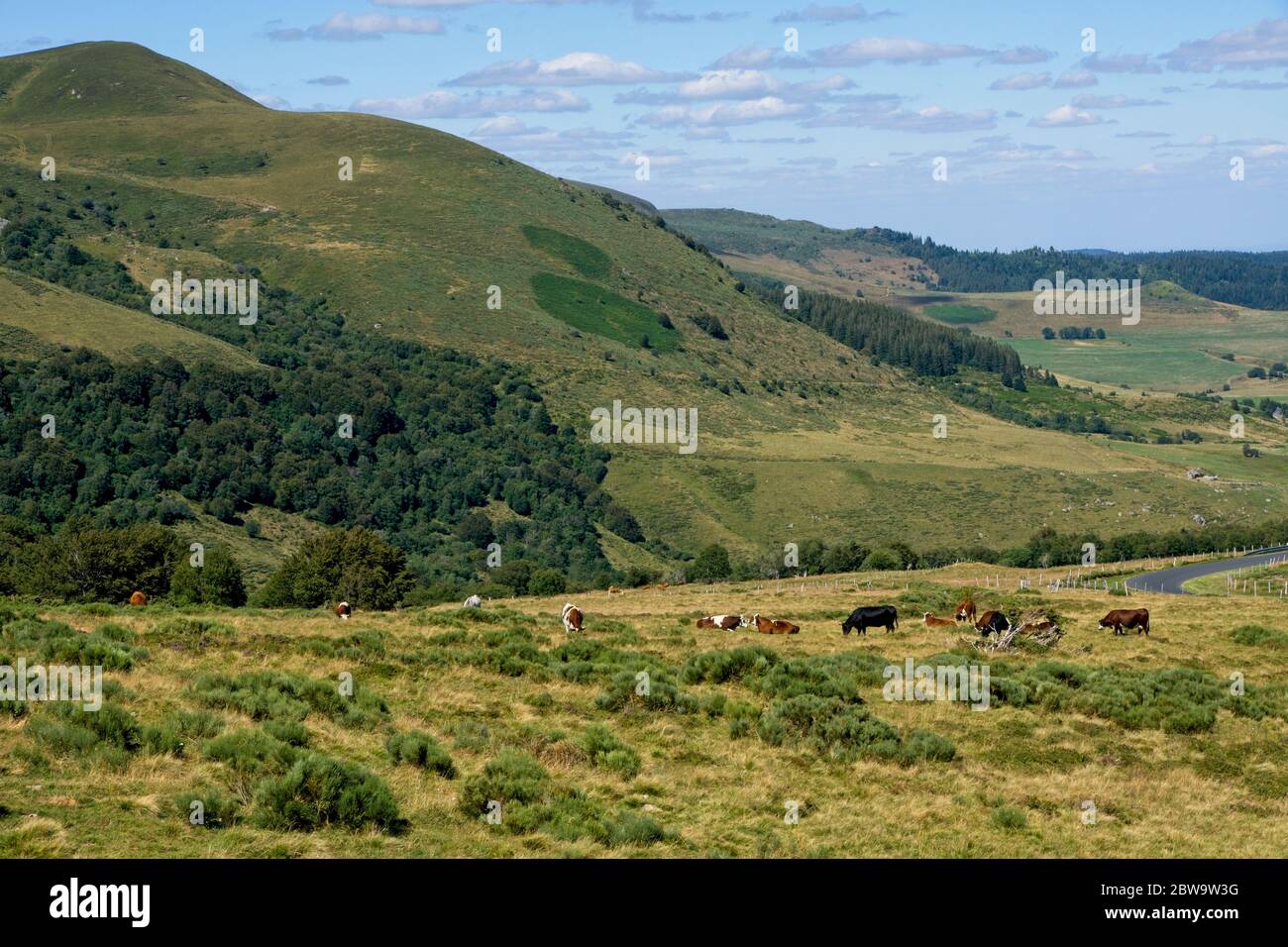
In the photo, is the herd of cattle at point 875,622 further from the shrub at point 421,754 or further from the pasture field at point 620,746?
the shrub at point 421,754

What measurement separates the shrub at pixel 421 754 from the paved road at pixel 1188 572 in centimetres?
4170

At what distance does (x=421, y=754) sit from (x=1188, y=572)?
191 feet

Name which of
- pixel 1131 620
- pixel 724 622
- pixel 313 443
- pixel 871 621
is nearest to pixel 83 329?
pixel 313 443

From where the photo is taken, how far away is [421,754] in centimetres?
1667

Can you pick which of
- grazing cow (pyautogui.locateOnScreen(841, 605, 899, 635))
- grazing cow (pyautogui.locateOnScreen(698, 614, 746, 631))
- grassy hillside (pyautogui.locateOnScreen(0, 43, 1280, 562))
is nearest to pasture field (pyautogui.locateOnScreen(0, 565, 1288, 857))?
grazing cow (pyautogui.locateOnScreen(698, 614, 746, 631))

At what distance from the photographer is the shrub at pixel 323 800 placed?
44.1 feet

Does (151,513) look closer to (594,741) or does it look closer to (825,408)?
(594,741)

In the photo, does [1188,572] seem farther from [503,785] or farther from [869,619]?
[503,785]

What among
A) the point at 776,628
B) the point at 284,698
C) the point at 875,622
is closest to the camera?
the point at 284,698

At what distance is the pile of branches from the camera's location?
29594 mm

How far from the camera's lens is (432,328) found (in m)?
152

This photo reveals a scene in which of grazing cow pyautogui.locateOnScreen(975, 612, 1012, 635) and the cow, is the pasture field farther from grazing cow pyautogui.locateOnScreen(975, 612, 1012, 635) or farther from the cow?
the cow

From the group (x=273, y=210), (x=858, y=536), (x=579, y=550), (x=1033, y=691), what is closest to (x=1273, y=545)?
(x=858, y=536)
